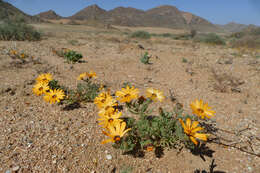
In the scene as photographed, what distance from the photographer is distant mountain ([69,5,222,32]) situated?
73.9 meters

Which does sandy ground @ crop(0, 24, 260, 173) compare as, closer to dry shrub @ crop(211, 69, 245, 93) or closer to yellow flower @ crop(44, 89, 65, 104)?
dry shrub @ crop(211, 69, 245, 93)

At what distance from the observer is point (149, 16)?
83.7m

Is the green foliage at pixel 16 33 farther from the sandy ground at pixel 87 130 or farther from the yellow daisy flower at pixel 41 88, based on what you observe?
the yellow daisy flower at pixel 41 88

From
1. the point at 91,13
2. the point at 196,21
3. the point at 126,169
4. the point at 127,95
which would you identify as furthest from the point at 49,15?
the point at 196,21

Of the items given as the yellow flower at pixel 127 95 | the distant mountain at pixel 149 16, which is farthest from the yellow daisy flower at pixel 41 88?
the distant mountain at pixel 149 16

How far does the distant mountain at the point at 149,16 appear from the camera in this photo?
73.9 metres

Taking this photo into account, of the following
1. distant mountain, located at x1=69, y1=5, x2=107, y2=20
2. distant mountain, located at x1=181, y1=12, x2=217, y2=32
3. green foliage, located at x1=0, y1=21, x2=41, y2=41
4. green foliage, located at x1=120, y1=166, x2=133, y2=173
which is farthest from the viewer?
distant mountain, located at x1=181, y1=12, x2=217, y2=32

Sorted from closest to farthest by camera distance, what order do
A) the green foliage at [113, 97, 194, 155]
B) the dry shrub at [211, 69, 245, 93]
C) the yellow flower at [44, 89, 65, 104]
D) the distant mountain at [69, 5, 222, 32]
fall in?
the green foliage at [113, 97, 194, 155]
the yellow flower at [44, 89, 65, 104]
the dry shrub at [211, 69, 245, 93]
the distant mountain at [69, 5, 222, 32]

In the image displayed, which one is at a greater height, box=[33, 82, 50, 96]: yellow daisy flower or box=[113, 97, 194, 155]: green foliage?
box=[33, 82, 50, 96]: yellow daisy flower

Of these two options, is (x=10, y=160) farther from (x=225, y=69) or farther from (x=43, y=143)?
(x=225, y=69)

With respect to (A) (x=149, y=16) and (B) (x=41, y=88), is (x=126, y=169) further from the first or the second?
(A) (x=149, y=16)

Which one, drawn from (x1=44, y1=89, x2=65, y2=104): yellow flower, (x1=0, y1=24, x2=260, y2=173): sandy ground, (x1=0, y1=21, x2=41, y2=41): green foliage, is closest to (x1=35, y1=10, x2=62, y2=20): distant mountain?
(x1=0, y1=21, x2=41, y2=41): green foliage

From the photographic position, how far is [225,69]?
17.6 feet

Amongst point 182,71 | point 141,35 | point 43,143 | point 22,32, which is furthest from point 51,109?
point 141,35
